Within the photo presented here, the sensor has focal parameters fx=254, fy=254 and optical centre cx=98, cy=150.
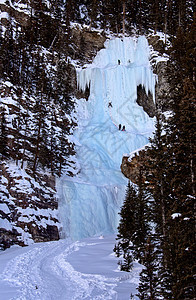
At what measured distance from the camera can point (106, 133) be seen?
124 feet

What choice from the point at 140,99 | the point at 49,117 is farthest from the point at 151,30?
the point at 49,117

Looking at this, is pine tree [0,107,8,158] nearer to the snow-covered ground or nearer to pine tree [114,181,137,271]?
the snow-covered ground

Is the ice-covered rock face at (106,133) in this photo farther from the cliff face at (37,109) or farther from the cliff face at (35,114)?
the cliff face at (35,114)

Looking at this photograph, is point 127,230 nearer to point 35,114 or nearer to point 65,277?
point 65,277

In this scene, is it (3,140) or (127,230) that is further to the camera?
(3,140)

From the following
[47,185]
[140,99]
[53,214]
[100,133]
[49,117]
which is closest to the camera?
[53,214]

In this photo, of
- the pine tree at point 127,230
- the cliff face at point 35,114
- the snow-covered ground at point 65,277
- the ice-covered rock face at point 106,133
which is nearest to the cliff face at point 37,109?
the cliff face at point 35,114

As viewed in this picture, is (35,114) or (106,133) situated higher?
(35,114)

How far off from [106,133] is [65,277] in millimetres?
28720

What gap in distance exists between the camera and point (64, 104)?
38.7 m

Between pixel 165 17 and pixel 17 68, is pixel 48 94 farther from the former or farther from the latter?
pixel 165 17

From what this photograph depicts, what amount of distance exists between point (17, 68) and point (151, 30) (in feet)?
97.2

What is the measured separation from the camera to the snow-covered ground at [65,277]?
26.5ft

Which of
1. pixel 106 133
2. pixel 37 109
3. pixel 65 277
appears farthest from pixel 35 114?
pixel 65 277
